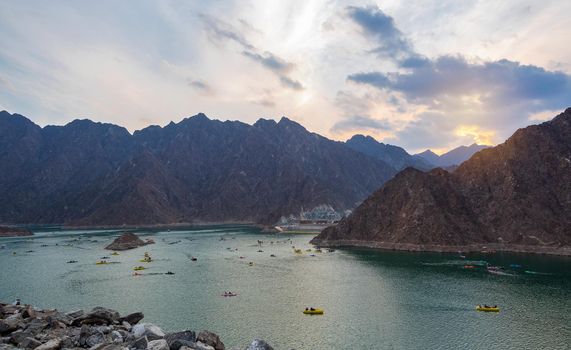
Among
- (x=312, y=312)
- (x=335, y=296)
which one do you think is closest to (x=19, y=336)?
(x=312, y=312)

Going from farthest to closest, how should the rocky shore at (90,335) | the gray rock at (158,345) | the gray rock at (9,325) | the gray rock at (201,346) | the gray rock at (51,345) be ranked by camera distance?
the gray rock at (9,325), the gray rock at (201,346), the rocky shore at (90,335), the gray rock at (158,345), the gray rock at (51,345)

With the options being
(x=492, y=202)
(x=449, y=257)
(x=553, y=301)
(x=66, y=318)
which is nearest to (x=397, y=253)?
(x=449, y=257)

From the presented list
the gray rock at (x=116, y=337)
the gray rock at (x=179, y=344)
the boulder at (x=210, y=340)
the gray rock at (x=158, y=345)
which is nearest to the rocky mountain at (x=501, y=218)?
the boulder at (x=210, y=340)

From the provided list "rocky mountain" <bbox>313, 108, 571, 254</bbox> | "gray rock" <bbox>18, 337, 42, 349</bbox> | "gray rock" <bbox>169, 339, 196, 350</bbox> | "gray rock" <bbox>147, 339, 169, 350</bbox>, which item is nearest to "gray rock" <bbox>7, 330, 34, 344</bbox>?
"gray rock" <bbox>18, 337, 42, 349</bbox>

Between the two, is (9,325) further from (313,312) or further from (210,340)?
(313,312)

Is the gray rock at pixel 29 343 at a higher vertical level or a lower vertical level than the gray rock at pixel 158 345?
lower

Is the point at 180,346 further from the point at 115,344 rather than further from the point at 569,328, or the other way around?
the point at 569,328

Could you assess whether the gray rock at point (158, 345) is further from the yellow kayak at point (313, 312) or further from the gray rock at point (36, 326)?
the yellow kayak at point (313, 312)
